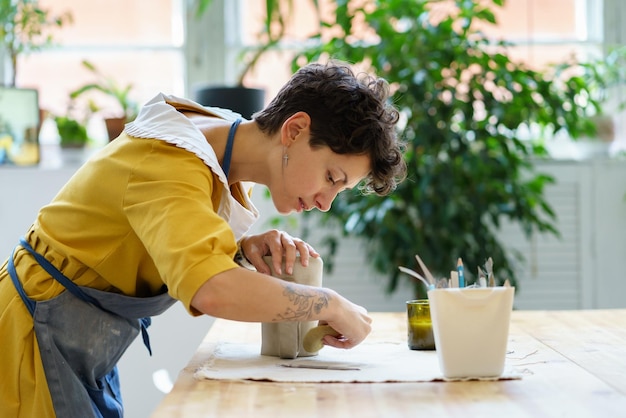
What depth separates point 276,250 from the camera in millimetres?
1495

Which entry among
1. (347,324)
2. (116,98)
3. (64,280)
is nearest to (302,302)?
(347,324)

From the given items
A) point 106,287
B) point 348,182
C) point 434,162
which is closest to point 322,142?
point 348,182

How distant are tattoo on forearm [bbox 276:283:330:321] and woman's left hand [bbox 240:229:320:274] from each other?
0.14m

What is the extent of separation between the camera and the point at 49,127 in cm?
402

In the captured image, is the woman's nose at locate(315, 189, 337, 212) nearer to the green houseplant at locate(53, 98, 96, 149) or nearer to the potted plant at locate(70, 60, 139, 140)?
the potted plant at locate(70, 60, 139, 140)

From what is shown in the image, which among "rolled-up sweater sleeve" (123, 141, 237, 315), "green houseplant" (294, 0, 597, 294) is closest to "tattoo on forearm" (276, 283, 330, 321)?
"rolled-up sweater sleeve" (123, 141, 237, 315)

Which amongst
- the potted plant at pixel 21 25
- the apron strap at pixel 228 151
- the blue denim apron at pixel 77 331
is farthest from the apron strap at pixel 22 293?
the potted plant at pixel 21 25

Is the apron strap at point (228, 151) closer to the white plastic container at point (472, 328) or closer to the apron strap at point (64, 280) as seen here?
the apron strap at point (64, 280)

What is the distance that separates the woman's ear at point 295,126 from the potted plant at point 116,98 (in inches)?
81.1

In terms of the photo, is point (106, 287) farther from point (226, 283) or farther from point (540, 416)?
point (540, 416)

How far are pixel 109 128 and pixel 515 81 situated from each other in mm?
1607

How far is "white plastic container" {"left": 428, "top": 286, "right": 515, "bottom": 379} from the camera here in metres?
1.23

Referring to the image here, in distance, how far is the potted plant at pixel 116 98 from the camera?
347cm

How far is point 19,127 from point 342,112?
8.03 feet
